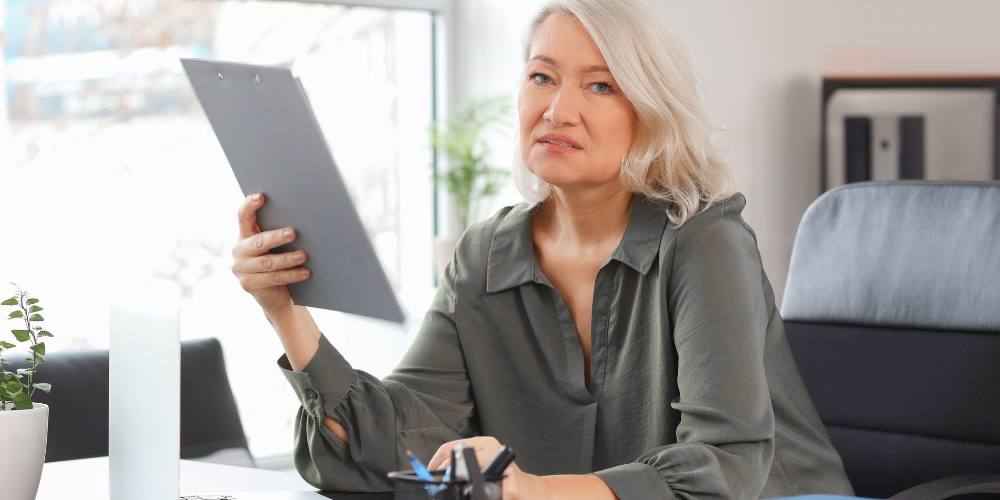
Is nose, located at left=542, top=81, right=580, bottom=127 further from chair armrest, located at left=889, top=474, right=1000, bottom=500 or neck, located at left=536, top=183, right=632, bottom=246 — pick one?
chair armrest, located at left=889, top=474, right=1000, bottom=500

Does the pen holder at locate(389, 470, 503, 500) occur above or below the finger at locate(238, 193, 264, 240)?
below

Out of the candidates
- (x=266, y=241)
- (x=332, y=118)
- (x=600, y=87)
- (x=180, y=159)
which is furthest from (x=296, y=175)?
(x=332, y=118)

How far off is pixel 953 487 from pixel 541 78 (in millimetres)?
853

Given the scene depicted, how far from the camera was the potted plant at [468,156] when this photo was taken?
347cm

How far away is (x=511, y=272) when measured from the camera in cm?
147

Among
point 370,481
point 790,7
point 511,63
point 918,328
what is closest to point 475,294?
point 370,481

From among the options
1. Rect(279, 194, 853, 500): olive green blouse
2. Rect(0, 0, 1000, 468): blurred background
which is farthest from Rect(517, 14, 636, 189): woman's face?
Rect(0, 0, 1000, 468): blurred background

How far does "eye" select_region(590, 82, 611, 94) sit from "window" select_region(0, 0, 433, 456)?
5.97 ft

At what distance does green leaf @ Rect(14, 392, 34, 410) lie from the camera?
3.28ft

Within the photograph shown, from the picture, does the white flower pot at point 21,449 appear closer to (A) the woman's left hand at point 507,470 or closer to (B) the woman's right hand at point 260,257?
(B) the woman's right hand at point 260,257

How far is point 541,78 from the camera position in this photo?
1.39 meters

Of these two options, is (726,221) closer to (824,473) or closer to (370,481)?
(824,473)

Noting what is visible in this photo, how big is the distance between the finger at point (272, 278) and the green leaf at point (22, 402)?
0.29 m

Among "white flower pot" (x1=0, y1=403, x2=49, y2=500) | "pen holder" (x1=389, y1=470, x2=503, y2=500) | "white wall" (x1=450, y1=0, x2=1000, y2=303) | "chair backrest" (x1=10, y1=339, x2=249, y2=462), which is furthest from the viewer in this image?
"white wall" (x1=450, y1=0, x2=1000, y2=303)
